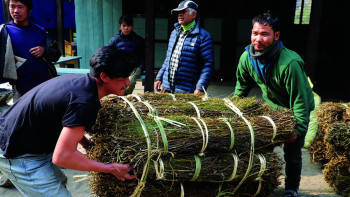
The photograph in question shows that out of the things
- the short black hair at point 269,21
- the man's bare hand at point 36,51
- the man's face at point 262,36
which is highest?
the short black hair at point 269,21

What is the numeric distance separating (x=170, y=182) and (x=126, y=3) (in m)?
7.36

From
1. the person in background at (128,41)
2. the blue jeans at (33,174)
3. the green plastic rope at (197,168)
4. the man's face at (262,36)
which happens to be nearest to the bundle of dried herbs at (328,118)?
the man's face at (262,36)

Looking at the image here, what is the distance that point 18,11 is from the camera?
3562mm

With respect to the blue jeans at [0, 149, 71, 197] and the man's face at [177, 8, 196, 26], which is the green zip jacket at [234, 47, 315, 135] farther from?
the blue jeans at [0, 149, 71, 197]

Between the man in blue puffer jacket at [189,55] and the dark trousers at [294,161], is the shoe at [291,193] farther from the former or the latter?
the man in blue puffer jacket at [189,55]

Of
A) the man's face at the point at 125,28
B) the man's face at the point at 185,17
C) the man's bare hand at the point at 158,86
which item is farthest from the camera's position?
the man's face at the point at 125,28

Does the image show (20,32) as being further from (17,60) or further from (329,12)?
(329,12)

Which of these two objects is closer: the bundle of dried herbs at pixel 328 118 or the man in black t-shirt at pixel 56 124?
the man in black t-shirt at pixel 56 124

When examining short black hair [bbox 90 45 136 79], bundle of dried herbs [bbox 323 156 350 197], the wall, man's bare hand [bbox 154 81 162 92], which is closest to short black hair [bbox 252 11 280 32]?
short black hair [bbox 90 45 136 79]

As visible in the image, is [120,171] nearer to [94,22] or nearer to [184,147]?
[184,147]

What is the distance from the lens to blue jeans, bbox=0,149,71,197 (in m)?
2.03

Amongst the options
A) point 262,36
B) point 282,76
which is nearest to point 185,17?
point 262,36

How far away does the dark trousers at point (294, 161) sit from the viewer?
303 cm

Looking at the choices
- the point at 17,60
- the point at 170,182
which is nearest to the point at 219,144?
the point at 170,182
